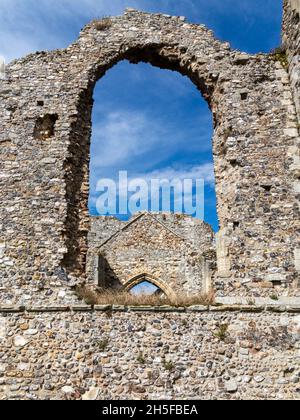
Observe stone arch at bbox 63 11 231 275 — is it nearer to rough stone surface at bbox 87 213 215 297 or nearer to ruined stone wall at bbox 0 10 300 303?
ruined stone wall at bbox 0 10 300 303

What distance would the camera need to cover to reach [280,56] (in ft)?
32.3

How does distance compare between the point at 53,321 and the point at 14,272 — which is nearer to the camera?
the point at 53,321

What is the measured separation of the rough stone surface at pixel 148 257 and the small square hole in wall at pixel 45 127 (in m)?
7.75

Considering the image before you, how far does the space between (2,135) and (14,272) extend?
2938mm

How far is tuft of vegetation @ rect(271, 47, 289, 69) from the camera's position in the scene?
383 inches

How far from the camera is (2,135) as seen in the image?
30.0 feet

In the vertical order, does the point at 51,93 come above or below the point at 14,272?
above

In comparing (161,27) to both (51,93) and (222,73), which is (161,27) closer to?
(222,73)

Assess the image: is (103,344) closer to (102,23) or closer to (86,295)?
(86,295)

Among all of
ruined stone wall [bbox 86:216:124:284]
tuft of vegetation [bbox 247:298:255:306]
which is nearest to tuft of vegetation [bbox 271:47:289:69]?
tuft of vegetation [bbox 247:298:255:306]


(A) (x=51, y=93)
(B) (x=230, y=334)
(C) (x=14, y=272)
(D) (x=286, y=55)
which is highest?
(D) (x=286, y=55)

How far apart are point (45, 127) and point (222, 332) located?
5409 millimetres

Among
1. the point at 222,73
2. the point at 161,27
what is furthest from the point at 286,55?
the point at 161,27

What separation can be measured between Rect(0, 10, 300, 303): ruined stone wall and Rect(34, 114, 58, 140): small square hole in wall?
2 cm
